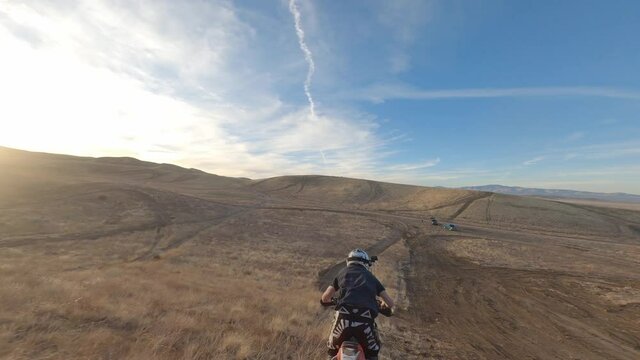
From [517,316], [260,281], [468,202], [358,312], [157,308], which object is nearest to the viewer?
[358,312]

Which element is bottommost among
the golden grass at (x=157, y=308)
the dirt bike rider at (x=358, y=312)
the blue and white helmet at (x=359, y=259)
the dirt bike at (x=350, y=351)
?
the golden grass at (x=157, y=308)

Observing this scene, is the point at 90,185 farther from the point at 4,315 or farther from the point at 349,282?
the point at 349,282

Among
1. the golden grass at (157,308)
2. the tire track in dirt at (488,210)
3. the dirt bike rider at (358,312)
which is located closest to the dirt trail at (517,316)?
the golden grass at (157,308)

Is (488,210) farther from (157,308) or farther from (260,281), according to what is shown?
(157,308)

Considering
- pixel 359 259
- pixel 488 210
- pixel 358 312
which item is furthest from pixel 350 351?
pixel 488 210

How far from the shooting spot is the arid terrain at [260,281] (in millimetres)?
9102

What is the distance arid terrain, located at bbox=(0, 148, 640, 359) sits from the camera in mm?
9102

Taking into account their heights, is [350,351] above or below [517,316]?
above

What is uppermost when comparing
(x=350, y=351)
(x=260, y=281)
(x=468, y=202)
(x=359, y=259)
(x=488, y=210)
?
(x=468, y=202)

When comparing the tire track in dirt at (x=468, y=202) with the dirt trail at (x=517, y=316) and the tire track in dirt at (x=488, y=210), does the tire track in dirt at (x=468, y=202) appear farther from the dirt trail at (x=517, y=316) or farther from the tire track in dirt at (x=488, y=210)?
the dirt trail at (x=517, y=316)

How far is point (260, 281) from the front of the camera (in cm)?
2119

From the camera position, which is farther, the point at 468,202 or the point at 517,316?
the point at 468,202

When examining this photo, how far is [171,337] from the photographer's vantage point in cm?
860

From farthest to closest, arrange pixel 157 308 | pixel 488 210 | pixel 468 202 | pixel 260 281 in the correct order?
pixel 468 202, pixel 488 210, pixel 260 281, pixel 157 308
